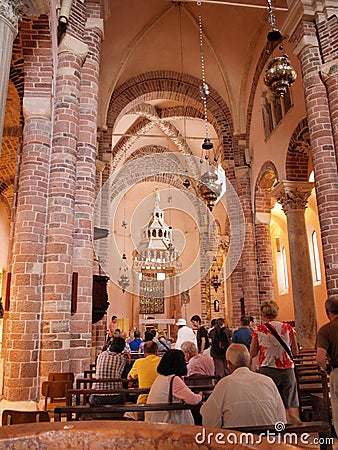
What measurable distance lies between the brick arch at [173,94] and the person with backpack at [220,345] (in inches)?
341

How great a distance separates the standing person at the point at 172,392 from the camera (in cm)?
301

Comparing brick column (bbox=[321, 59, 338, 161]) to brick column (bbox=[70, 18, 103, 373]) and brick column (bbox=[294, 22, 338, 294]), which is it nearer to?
brick column (bbox=[294, 22, 338, 294])

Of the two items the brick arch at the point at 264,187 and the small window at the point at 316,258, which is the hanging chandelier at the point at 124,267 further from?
the brick arch at the point at 264,187

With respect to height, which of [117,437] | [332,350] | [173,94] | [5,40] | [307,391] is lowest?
[307,391]

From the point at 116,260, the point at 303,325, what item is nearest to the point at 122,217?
the point at 116,260

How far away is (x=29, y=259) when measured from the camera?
616cm

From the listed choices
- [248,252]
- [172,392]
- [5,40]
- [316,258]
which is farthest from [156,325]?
[172,392]

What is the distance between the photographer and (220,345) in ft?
21.4

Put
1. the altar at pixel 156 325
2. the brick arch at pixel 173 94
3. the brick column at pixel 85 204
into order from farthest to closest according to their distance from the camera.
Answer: the altar at pixel 156 325 → the brick arch at pixel 173 94 → the brick column at pixel 85 204

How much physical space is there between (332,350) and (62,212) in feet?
14.7

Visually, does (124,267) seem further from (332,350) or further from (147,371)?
(332,350)

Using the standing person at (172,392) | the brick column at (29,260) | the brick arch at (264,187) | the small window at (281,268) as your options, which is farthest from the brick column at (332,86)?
the small window at (281,268)

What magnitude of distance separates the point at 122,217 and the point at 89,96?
721 inches

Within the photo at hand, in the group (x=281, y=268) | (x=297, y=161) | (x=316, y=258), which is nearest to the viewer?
(x=297, y=161)
